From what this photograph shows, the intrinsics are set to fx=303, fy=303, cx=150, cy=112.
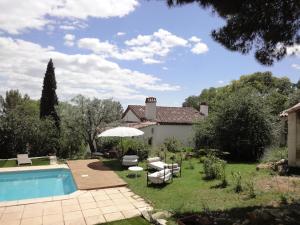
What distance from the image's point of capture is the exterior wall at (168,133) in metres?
29.7

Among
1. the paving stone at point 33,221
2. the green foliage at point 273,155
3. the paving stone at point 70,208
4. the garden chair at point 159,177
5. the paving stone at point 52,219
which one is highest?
the green foliage at point 273,155

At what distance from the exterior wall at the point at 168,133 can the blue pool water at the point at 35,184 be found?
12.0m

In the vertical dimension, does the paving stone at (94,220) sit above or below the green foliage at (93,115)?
below

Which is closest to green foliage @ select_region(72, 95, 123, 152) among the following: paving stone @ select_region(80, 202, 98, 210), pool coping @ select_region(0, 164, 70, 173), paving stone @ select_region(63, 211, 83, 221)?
pool coping @ select_region(0, 164, 70, 173)

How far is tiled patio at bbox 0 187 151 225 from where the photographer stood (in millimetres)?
9522

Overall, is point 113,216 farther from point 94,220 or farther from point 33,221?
point 33,221

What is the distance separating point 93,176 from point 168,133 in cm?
1551

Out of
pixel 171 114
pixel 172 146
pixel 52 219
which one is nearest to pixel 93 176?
pixel 52 219

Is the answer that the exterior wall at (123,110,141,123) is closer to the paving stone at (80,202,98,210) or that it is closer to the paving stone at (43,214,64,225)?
the paving stone at (80,202,98,210)

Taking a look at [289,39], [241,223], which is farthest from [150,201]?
[289,39]

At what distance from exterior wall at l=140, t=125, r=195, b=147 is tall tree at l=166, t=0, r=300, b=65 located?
1966cm

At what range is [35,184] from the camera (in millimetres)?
16344

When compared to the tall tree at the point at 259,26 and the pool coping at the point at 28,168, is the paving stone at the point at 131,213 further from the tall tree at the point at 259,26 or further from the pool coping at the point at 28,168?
the pool coping at the point at 28,168

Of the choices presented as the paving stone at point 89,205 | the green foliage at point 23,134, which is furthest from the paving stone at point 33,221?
the green foliage at point 23,134
